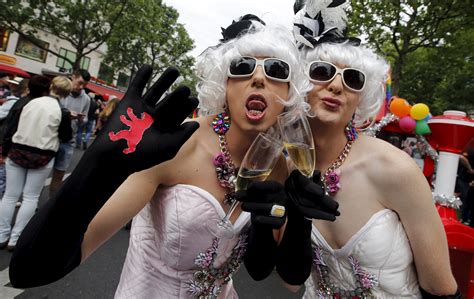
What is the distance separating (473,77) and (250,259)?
1457 cm

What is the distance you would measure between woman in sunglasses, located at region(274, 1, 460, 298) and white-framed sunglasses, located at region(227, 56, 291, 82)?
0.61 feet

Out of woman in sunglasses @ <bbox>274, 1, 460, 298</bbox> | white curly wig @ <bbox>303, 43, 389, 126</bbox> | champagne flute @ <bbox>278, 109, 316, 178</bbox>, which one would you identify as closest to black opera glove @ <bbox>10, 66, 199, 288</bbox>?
champagne flute @ <bbox>278, 109, 316, 178</bbox>

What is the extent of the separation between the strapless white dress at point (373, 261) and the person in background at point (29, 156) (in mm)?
3042

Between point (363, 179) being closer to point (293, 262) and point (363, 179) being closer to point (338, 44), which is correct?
point (293, 262)

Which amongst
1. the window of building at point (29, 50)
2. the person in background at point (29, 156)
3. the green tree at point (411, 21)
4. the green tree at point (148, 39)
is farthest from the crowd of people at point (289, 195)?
the window of building at point (29, 50)

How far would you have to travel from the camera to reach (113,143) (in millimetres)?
982

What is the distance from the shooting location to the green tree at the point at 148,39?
18.5 m

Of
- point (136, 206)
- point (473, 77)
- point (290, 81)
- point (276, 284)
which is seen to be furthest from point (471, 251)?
point (473, 77)

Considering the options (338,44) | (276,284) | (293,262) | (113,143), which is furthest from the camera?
(276,284)

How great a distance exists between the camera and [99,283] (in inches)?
121

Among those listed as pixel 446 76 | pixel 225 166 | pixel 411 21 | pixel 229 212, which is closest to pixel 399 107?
pixel 225 166

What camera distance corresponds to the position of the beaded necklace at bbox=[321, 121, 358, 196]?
1.61 meters

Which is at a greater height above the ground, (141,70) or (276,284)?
(141,70)

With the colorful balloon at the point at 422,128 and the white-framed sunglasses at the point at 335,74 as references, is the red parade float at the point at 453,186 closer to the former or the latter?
the colorful balloon at the point at 422,128
